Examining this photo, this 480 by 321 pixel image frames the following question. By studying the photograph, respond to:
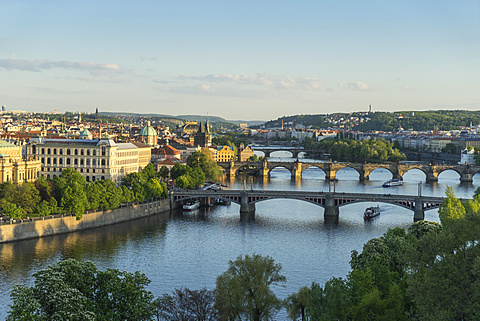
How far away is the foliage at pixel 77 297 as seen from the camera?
63.1ft

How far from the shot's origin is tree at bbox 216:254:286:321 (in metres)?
25.2

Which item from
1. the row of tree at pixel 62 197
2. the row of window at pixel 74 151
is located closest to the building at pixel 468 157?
the row of window at pixel 74 151

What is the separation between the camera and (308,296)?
24.2 metres

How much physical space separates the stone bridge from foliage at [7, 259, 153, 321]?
70550 mm

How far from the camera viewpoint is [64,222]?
44.7m

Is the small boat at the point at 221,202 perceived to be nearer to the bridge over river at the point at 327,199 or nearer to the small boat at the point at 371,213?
the bridge over river at the point at 327,199

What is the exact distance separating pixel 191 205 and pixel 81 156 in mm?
12791

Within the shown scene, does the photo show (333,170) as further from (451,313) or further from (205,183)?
(451,313)

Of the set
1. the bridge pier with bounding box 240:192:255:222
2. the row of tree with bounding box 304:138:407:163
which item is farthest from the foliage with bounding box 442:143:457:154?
the bridge pier with bounding box 240:192:255:222

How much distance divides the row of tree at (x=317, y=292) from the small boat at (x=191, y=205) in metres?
Result: 29.9

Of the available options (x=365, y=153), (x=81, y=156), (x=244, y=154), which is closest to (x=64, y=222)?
(x=81, y=156)

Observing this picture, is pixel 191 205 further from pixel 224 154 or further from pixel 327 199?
pixel 224 154

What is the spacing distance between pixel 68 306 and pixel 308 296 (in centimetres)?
876

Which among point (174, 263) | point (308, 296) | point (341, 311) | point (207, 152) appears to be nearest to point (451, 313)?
point (341, 311)
